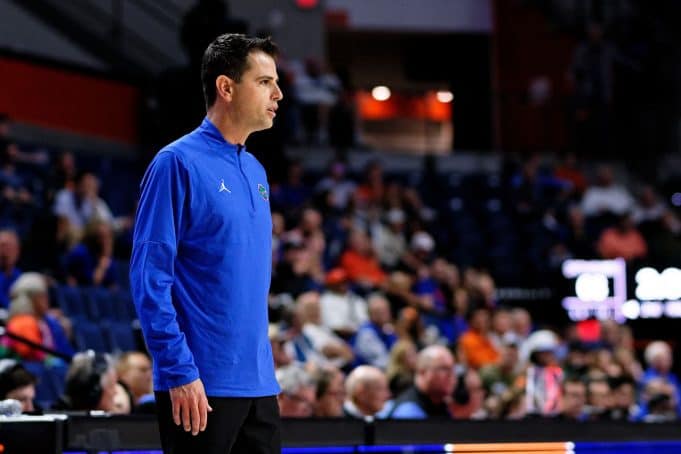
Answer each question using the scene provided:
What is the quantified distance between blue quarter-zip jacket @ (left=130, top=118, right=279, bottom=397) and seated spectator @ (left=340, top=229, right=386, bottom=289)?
9405 mm

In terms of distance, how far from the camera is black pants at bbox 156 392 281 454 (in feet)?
11.3

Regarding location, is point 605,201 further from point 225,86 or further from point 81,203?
point 225,86

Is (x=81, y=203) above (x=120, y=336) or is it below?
above

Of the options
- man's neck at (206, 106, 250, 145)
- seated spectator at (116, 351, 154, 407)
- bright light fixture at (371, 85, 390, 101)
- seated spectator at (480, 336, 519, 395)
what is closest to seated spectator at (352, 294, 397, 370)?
seated spectator at (480, 336, 519, 395)

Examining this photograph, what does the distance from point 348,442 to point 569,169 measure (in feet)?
42.7

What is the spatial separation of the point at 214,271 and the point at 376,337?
727 centimetres

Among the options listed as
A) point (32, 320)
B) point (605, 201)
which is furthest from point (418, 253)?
point (32, 320)

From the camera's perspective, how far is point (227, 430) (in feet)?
→ 11.4

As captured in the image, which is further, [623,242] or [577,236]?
[577,236]

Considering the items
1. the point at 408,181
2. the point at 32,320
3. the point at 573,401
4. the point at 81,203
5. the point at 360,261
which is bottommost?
the point at 573,401

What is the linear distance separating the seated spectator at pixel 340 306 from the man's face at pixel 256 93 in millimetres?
7477

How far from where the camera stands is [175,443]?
136 inches

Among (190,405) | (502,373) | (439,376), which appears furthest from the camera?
(502,373)

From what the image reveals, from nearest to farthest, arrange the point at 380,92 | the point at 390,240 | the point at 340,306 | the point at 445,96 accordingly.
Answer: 1. the point at 340,306
2. the point at 390,240
3. the point at 380,92
4. the point at 445,96
